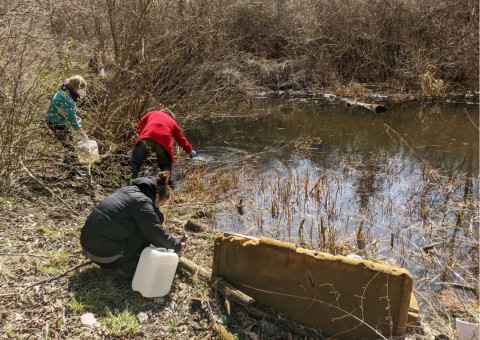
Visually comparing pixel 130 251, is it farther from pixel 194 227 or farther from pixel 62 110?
pixel 62 110

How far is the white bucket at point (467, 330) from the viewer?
3803mm

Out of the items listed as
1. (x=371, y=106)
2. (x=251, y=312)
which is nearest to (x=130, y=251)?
(x=251, y=312)

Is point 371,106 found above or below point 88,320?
below

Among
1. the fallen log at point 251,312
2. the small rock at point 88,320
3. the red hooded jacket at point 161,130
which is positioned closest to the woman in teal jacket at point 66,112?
the red hooded jacket at point 161,130

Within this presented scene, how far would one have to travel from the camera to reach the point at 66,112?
669 centimetres

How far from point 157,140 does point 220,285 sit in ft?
10.9

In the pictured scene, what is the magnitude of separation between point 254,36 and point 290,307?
64.3ft

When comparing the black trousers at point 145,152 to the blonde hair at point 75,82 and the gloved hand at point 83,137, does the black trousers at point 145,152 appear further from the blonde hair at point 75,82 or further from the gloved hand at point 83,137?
the blonde hair at point 75,82

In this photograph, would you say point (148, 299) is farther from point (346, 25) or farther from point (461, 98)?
point (346, 25)

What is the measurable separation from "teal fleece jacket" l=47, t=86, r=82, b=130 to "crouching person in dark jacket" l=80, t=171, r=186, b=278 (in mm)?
2891

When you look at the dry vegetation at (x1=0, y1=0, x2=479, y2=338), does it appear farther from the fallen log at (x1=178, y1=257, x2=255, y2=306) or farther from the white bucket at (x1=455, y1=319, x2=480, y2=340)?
the white bucket at (x1=455, y1=319, x2=480, y2=340)

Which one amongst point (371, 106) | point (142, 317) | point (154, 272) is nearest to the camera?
point (142, 317)

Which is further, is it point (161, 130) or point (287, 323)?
point (161, 130)

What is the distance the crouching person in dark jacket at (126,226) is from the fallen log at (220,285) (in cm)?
35
